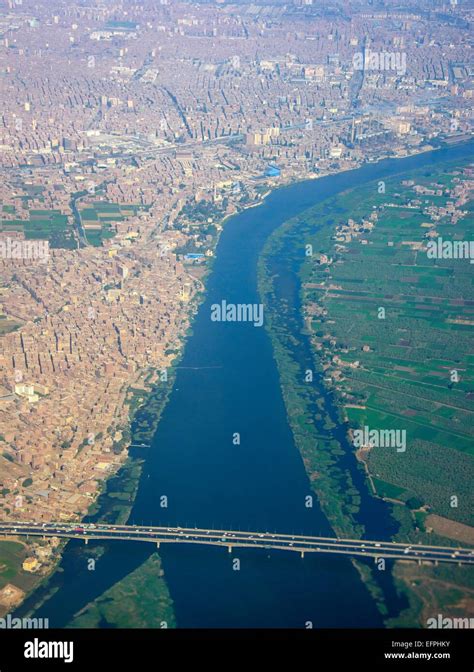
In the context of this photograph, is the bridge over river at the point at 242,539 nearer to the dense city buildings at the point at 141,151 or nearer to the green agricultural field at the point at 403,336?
the dense city buildings at the point at 141,151

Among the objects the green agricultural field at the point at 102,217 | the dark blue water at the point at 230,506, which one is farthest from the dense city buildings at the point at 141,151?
the dark blue water at the point at 230,506

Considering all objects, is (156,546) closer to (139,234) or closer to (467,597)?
(467,597)

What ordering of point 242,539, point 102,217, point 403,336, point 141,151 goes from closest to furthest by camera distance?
point 242,539, point 403,336, point 102,217, point 141,151

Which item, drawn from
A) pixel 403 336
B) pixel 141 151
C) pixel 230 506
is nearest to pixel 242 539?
pixel 230 506

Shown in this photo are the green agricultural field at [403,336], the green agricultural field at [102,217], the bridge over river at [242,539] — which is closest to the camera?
the bridge over river at [242,539]

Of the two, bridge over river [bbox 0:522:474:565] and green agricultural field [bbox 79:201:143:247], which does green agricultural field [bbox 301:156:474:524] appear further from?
green agricultural field [bbox 79:201:143:247]

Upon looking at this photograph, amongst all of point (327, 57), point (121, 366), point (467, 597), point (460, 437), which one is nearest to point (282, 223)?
point (121, 366)

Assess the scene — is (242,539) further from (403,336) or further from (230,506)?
(403,336)
